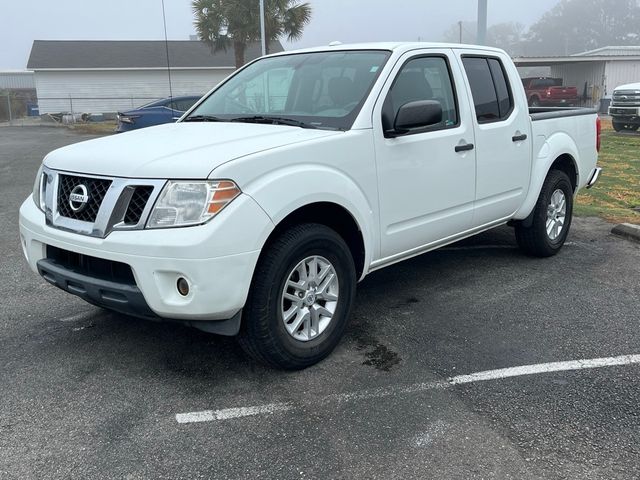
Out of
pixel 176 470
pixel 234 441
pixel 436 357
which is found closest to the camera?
pixel 176 470

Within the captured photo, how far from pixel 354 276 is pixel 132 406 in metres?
1.50

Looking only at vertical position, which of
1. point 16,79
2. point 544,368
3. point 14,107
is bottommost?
point 544,368

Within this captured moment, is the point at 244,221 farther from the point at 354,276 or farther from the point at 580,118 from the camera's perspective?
the point at 580,118

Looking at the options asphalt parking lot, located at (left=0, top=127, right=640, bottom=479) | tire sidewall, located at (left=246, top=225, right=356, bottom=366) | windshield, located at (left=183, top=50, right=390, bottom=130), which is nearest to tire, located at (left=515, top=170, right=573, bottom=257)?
asphalt parking lot, located at (left=0, top=127, right=640, bottom=479)

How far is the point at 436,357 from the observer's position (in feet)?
12.7

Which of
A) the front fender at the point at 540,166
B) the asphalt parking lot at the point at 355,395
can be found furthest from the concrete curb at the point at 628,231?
the asphalt parking lot at the point at 355,395

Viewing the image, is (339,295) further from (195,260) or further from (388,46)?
(388,46)

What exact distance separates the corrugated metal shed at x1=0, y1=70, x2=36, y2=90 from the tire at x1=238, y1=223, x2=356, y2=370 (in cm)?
6754

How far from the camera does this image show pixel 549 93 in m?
33.5

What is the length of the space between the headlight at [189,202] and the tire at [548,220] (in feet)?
11.6

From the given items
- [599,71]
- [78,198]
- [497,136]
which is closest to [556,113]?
[497,136]

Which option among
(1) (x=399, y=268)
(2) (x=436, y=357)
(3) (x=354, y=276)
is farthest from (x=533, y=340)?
(1) (x=399, y=268)

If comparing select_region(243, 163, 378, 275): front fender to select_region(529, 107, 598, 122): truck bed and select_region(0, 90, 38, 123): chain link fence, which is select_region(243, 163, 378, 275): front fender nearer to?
select_region(529, 107, 598, 122): truck bed

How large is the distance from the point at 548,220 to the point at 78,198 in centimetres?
431
